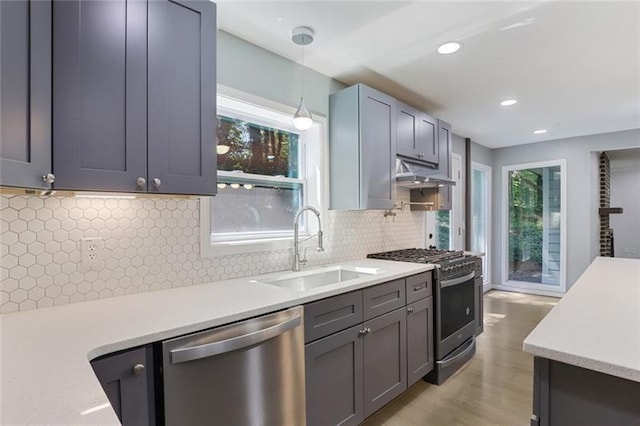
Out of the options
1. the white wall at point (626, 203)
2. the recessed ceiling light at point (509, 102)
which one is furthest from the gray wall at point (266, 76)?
the white wall at point (626, 203)

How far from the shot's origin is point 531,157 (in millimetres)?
5574

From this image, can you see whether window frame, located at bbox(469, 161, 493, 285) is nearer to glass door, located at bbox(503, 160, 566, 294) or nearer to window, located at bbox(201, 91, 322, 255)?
glass door, located at bbox(503, 160, 566, 294)

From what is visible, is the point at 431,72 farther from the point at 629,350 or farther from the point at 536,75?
the point at 629,350

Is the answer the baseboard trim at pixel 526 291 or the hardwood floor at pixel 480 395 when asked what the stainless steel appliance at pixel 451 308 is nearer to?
the hardwood floor at pixel 480 395

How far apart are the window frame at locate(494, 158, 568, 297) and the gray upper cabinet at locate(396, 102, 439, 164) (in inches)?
119

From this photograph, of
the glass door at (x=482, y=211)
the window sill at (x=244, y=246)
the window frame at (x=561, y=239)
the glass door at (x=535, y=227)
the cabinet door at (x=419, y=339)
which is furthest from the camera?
the glass door at (x=482, y=211)

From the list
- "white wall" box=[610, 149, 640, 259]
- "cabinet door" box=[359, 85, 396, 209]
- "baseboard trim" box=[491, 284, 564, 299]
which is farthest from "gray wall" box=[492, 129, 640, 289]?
"cabinet door" box=[359, 85, 396, 209]

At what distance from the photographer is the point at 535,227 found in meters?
5.66

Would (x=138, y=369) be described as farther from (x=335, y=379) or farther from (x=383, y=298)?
(x=383, y=298)

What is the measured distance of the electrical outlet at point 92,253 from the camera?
1595 mm

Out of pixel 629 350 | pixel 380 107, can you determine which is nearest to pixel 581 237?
pixel 380 107

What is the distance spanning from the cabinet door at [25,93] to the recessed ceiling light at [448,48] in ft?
7.18

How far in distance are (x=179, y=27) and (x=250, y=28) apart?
0.66 m

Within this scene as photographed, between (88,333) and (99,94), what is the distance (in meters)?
0.90
